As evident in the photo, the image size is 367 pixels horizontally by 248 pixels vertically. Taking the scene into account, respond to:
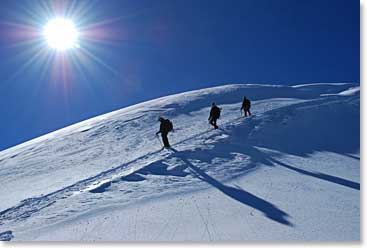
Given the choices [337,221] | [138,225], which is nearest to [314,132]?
[337,221]

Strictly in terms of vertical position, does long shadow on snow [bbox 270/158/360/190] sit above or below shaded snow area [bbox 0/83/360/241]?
below

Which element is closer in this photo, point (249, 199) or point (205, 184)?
point (249, 199)

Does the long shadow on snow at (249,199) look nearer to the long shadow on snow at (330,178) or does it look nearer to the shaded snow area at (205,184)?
the shaded snow area at (205,184)

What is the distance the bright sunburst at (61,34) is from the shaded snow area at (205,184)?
3.23 metres

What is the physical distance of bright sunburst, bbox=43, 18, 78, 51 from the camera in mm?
8859

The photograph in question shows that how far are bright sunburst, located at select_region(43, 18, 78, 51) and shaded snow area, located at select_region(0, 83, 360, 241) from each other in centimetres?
323

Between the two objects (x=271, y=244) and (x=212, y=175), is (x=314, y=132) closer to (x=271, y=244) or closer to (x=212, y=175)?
(x=212, y=175)

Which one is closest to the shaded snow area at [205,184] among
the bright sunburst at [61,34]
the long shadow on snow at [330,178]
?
the long shadow on snow at [330,178]

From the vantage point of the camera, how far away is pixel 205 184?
Answer: 6.79 meters

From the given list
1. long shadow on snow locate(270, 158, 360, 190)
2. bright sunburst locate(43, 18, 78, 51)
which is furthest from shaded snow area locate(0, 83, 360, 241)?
bright sunburst locate(43, 18, 78, 51)

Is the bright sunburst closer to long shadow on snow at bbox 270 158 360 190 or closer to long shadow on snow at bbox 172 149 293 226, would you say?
long shadow on snow at bbox 172 149 293 226

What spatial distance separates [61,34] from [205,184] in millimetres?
5198

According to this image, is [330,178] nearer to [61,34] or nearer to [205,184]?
[205,184]

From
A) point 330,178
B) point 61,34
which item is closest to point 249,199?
point 330,178
